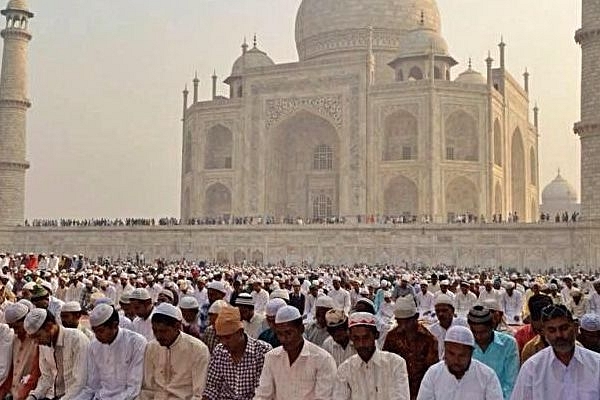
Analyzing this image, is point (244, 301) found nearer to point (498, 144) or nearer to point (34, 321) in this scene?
point (34, 321)

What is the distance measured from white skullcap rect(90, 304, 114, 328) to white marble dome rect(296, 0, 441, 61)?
27.7 meters

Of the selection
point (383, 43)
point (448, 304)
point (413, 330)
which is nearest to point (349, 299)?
point (448, 304)

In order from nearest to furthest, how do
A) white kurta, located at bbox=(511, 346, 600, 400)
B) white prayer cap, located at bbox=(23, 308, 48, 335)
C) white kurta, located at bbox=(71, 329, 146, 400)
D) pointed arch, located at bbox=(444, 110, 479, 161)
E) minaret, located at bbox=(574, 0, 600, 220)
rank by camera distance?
white kurta, located at bbox=(511, 346, 600, 400) → white kurta, located at bbox=(71, 329, 146, 400) → white prayer cap, located at bbox=(23, 308, 48, 335) → minaret, located at bbox=(574, 0, 600, 220) → pointed arch, located at bbox=(444, 110, 479, 161)

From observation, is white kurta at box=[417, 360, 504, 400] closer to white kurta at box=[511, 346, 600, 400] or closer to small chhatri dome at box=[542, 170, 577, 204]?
white kurta at box=[511, 346, 600, 400]

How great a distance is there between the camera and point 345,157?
2641 cm

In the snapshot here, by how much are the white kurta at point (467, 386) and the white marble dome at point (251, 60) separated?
29089 mm

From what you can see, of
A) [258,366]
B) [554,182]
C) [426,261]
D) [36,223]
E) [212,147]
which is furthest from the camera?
[554,182]

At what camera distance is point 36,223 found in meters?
28.2

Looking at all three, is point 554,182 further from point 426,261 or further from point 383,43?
point 426,261

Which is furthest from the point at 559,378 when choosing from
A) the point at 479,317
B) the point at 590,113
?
the point at 590,113

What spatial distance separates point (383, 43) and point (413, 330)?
28425 mm

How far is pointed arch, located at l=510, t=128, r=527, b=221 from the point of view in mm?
31078

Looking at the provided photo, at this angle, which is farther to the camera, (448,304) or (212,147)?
(212,147)

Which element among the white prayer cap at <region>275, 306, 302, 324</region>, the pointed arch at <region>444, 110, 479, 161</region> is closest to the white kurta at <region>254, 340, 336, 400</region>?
the white prayer cap at <region>275, 306, 302, 324</region>
